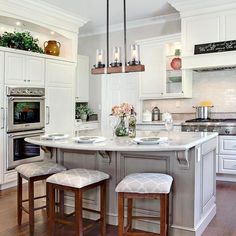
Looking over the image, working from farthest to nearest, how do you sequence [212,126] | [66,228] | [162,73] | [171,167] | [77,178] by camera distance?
[162,73]
[212,126]
[66,228]
[171,167]
[77,178]

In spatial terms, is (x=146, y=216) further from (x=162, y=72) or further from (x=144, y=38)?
(x=144, y=38)

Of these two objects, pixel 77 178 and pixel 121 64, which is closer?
pixel 77 178

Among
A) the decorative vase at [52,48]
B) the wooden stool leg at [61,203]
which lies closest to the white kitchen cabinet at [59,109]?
the decorative vase at [52,48]

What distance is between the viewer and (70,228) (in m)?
3.10

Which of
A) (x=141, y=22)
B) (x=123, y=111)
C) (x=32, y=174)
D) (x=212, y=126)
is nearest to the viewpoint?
(x=32, y=174)

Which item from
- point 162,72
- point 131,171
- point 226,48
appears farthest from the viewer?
point 162,72

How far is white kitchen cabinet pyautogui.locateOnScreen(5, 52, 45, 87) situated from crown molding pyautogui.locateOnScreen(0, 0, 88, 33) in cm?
63

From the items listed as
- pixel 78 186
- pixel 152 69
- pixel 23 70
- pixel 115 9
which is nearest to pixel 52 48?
pixel 23 70

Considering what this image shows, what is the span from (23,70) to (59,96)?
36.2 inches

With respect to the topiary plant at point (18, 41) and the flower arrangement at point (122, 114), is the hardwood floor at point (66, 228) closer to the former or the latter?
the flower arrangement at point (122, 114)

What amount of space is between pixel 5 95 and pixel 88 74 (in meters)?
2.83

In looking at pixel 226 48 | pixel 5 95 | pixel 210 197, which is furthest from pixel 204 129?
pixel 5 95

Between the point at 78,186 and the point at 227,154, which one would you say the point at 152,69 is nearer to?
the point at 227,154

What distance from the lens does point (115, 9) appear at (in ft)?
18.1
